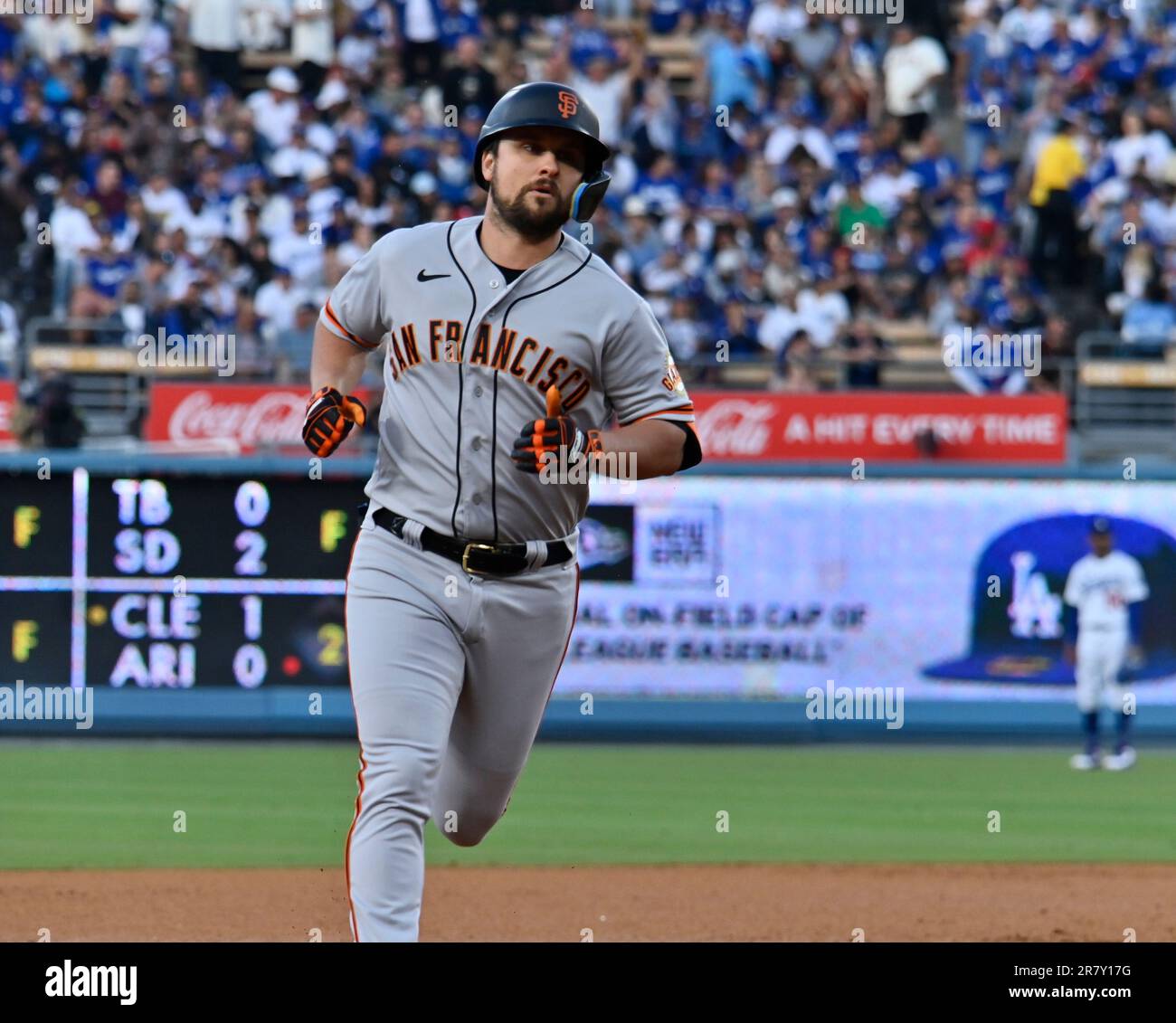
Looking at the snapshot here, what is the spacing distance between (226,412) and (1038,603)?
6.42 metres

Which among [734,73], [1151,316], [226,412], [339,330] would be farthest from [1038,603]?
[339,330]

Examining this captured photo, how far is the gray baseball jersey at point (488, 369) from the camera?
516 cm

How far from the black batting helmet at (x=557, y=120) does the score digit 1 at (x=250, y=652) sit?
8.59 meters

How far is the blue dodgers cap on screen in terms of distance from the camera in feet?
48.5

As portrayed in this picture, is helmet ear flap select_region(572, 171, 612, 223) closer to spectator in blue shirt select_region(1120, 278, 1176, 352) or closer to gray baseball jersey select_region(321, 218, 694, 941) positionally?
gray baseball jersey select_region(321, 218, 694, 941)

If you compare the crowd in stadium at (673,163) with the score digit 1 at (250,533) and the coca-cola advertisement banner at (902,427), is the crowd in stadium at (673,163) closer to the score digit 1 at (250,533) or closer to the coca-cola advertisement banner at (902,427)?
the coca-cola advertisement banner at (902,427)

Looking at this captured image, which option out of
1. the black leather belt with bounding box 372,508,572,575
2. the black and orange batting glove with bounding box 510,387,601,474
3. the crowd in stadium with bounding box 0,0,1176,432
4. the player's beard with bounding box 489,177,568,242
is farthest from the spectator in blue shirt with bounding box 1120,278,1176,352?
the black and orange batting glove with bounding box 510,387,601,474

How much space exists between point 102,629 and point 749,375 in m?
6.21

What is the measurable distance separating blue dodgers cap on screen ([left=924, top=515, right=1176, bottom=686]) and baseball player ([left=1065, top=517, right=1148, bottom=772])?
480mm

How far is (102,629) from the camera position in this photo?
43.4 ft

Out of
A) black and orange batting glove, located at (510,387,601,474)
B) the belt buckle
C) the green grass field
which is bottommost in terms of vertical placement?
the green grass field

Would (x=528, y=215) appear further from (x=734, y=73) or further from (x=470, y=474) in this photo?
(x=734, y=73)

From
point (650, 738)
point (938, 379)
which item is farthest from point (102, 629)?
point (938, 379)

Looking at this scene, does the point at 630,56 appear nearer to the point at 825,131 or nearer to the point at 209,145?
the point at 825,131
